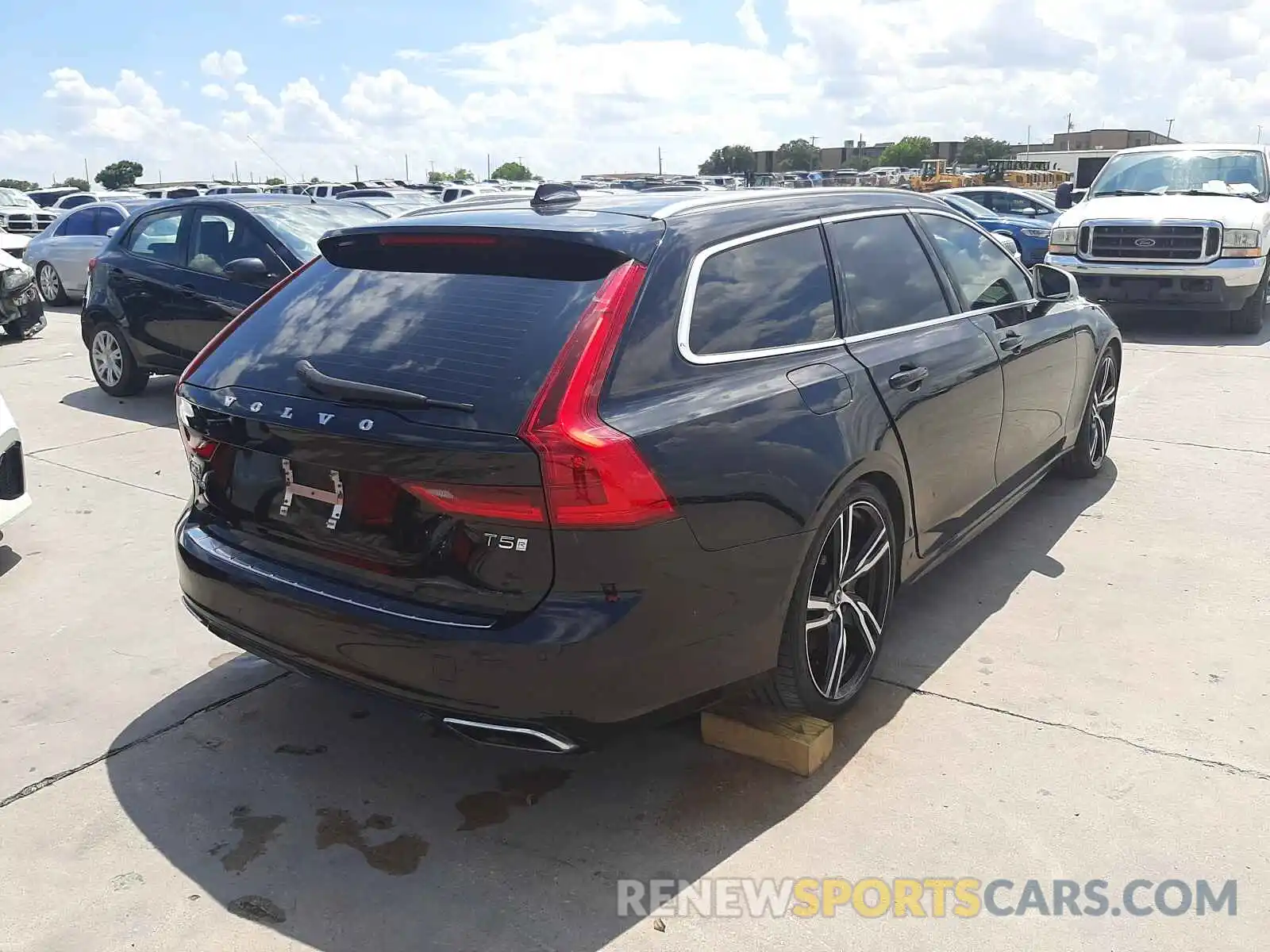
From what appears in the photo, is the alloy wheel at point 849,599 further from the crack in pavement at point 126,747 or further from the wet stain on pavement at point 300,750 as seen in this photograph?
the crack in pavement at point 126,747

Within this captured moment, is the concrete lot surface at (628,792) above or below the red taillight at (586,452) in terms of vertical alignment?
below

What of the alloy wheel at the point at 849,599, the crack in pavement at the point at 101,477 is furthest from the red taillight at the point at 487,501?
the crack in pavement at the point at 101,477

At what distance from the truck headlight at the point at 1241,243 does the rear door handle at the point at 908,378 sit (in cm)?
933

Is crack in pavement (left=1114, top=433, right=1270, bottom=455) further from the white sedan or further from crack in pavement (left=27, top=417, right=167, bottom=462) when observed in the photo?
crack in pavement (left=27, top=417, right=167, bottom=462)

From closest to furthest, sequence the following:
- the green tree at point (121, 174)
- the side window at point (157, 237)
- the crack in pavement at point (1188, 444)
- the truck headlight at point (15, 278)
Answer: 1. the crack in pavement at point (1188, 444)
2. the side window at point (157, 237)
3. the truck headlight at point (15, 278)
4. the green tree at point (121, 174)

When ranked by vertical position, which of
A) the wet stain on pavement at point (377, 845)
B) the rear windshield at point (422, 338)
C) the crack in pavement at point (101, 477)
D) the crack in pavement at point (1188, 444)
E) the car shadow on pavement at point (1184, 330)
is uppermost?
the rear windshield at point (422, 338)

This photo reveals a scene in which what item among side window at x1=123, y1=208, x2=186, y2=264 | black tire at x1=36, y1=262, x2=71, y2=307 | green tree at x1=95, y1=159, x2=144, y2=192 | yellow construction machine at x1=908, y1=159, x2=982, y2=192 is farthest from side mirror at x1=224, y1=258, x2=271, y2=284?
green tree at x1=95, y1=159, x2=144, y2=192

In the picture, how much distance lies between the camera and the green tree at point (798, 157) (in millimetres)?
120856

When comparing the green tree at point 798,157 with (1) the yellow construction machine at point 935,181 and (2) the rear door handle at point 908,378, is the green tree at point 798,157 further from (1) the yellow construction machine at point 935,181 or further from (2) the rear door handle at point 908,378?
(2) the rear door handle at point 908,378

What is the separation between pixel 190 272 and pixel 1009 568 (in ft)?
21.1

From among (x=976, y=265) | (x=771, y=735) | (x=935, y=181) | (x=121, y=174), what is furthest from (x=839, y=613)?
(x=121, y=174)

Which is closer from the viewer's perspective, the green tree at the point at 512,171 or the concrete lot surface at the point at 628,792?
the concrete lot surface at the point at 628,792

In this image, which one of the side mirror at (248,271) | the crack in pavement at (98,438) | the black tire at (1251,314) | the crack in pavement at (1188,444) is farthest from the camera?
the black tire at (1251,314)

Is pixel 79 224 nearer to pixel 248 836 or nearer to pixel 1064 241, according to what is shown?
pixel 1064 241
